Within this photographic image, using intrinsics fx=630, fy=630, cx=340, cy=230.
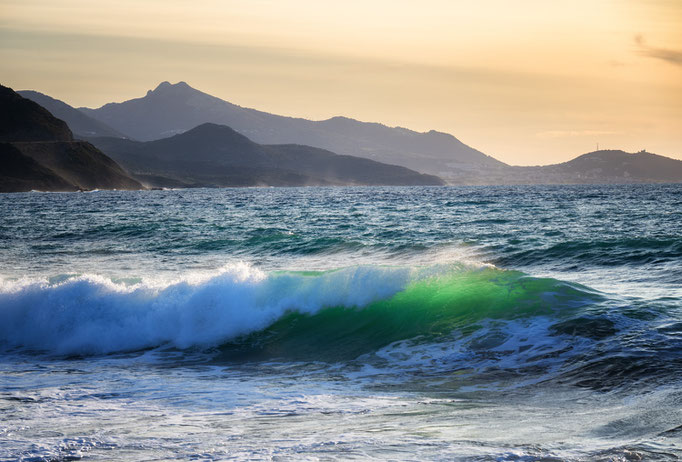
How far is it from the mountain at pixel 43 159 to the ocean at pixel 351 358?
15448cm

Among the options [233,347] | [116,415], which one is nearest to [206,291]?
[233,347]

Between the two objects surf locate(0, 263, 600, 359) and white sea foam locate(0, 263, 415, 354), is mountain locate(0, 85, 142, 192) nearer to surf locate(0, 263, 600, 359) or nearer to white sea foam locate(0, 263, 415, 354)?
white sea foam locate(0, 263, 415, 354)

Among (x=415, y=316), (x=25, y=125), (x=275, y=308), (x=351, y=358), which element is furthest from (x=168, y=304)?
(x=25, y=125)

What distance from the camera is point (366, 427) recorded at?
7.94 meters

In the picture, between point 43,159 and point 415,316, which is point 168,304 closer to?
point 415,316

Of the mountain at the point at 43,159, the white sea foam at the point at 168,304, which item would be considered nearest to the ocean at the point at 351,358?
the white sea foam at the point at 168,304

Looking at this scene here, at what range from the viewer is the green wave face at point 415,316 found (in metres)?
14.1

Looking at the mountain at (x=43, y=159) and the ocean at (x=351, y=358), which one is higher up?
the mountain at (x=43, y=159)

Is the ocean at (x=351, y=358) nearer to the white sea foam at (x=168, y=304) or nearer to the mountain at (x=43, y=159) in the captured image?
the white sea foam at (x=168, y=304)

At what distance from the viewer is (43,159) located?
176 metres

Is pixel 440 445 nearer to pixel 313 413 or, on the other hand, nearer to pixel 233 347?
pixel 313 413

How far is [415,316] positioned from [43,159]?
183 m

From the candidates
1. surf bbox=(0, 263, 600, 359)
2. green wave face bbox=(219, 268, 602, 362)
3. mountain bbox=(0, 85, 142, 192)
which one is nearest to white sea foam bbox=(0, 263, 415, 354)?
surf bbox=(0, 263, 600, 359)

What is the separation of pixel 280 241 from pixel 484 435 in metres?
25.3
